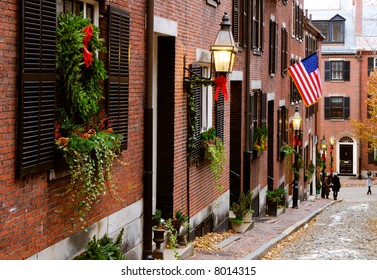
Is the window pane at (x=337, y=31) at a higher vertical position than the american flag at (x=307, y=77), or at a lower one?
higher

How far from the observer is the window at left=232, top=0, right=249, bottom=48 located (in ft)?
60.0

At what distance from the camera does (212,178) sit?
15641mm

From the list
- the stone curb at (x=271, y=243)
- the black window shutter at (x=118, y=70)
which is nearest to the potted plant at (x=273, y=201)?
the stone curb at (x=271, y=243)

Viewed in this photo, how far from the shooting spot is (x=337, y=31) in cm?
5719

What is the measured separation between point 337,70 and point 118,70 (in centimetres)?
4942

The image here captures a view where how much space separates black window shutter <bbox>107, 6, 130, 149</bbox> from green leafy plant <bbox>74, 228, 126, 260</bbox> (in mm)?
1394

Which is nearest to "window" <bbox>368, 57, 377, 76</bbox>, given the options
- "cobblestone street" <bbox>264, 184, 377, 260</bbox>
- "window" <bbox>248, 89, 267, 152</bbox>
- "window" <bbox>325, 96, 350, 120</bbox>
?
"window" <bbox>325, 96, 350, 120</bbox>

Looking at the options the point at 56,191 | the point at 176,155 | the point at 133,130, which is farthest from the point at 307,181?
the point at 56,191

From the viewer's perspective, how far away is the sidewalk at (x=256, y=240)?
13.0m

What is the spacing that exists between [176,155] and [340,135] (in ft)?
150

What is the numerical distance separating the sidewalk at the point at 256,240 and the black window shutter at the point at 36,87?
5541 millimetres

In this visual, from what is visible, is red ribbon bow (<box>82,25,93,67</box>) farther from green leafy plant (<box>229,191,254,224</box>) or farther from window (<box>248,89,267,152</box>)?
Result: window (<box>248,89,267,152</box>)

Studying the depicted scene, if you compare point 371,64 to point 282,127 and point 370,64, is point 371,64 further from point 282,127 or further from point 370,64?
point 282,127

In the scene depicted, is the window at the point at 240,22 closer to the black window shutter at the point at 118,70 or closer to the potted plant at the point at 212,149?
the potted plant at the point at 212,149
